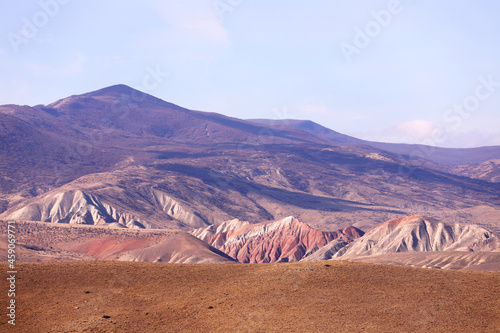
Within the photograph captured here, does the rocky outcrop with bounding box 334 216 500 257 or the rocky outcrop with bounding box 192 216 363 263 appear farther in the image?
the rocky outcrop with bounding box 192 216 363 263

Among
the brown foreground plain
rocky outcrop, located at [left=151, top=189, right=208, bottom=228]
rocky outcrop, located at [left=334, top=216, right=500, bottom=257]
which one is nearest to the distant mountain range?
rocky outcrop, located at [left=334, top=216, right=500, bottom=257]

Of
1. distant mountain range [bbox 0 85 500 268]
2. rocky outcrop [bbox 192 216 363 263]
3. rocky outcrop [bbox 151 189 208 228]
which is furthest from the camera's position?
rocky outcrop [bbox 151 189 208 228]

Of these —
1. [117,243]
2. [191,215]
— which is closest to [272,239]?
[191,215]

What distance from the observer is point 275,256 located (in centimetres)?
10638

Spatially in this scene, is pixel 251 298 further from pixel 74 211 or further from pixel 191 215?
pixel 191 215

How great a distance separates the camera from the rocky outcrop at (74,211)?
118m

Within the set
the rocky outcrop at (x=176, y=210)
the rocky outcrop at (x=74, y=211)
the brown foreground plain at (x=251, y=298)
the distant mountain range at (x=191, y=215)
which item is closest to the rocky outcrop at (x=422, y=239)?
the distant mountain range at (x=191, y=215)

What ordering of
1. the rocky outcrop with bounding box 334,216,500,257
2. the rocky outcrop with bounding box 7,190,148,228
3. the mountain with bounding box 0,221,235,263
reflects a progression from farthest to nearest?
the rocky outcrop with bounding box 7,190,148,228, the rocky outcrop with bounding box 334,216,500,257, the mountain with bounding box 0,221,235,263

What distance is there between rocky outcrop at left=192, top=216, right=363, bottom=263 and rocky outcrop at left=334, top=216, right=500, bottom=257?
27.0 ft

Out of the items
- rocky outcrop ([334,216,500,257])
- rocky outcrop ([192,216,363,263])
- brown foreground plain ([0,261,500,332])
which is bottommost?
rocky outcrop ([192,216,363,263])

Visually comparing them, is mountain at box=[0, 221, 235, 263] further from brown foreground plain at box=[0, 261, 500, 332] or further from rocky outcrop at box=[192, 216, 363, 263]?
brown foreground plain at box=[0, 261, 500, 332]

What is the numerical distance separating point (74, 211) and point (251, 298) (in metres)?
102

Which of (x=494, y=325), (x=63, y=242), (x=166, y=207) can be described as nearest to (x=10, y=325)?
(x=494, y=325)

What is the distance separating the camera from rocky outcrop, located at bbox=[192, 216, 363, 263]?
105688mm
